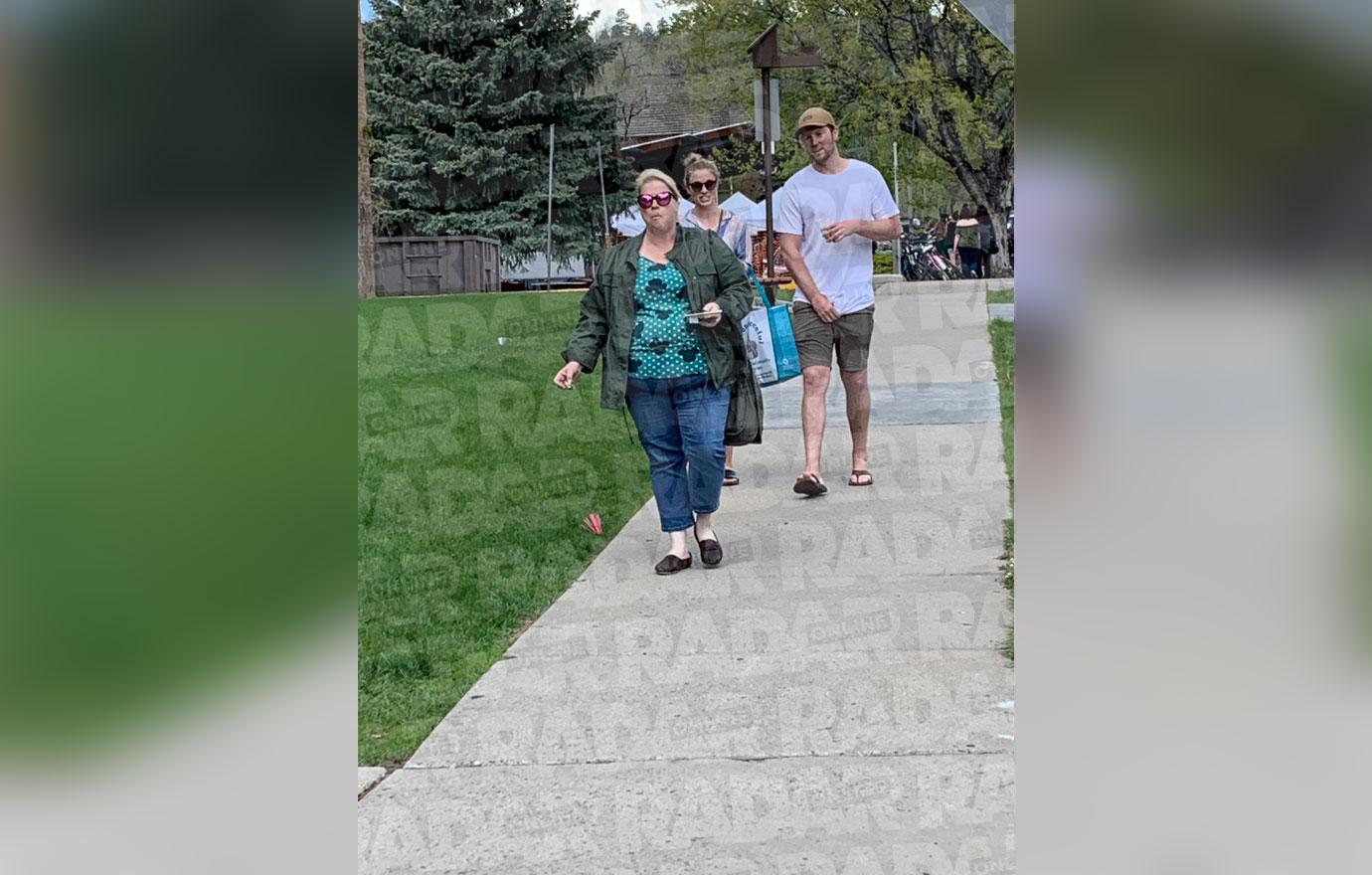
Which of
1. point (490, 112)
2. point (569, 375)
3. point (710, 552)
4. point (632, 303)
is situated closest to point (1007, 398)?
point (490, 112)

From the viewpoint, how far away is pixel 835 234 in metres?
6.94

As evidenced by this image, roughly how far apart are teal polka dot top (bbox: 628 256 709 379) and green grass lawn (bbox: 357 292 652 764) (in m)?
0.94

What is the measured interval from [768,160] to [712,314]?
163cm

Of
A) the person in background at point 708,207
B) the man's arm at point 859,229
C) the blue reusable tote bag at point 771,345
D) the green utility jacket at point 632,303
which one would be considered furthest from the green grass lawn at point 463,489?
the man's arm at point 859,229

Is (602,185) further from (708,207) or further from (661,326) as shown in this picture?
(661,326)

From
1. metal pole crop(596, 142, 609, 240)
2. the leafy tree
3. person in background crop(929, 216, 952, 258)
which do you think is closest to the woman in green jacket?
metal pole crop(596, 142, 609, 240)

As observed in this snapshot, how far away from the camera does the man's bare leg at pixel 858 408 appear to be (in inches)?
288

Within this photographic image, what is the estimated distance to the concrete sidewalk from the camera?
332 cm

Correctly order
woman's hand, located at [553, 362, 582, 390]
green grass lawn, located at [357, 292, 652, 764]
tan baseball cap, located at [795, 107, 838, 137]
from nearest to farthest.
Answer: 1. green grass lawn, located at [357, 292, 652, 764]
2. woman's hand, located at [553, 362, 582, 390]
3. tan baseball cap, located at [795, 107, 838, 137]

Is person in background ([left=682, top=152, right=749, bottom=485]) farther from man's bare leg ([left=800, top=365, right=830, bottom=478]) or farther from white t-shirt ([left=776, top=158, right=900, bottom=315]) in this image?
man's bare leg ([left=800, top=365, right=830, bottom=478])

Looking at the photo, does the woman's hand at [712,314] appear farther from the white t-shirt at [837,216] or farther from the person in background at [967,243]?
the person in background at [967,243]

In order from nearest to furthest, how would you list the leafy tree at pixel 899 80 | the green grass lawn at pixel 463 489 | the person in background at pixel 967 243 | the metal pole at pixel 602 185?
the green grass lawn at pixel 463 489, the metal pole at pixel 602 185, the leafy tree at pixel 899 80, the person in background at pixel 967 243

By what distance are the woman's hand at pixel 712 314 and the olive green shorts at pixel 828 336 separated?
4.99 feet
